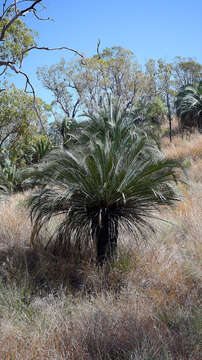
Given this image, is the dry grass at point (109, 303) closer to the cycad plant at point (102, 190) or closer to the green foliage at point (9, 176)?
the cycad plant at point (102, 190)

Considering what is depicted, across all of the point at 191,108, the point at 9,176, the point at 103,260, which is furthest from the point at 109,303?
the point at 191,108

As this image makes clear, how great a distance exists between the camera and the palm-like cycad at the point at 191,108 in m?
18.8

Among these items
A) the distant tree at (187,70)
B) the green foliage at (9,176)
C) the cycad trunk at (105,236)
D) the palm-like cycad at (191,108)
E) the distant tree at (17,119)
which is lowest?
the cycad trunk at (105,236)

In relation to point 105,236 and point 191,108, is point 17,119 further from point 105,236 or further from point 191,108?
point 191,108

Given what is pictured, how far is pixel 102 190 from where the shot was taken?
4207 millimetres

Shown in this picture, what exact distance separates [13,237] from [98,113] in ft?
11.8

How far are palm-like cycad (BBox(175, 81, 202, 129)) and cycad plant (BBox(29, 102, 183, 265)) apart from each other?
1498 centimetres

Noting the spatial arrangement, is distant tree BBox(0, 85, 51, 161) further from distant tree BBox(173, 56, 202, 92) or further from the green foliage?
distant tree BBox(173, 56, 202, 92)

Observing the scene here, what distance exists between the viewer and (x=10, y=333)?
2.90 m

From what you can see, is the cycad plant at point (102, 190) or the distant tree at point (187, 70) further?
the distant tree at point (187, 70)

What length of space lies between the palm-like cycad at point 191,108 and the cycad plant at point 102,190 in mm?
14981

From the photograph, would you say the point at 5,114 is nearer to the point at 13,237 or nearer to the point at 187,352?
the point at 13,237

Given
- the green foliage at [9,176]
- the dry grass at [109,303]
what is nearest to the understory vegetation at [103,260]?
the dry grass at [109,303]

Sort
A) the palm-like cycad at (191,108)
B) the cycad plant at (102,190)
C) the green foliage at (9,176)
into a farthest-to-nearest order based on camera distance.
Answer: the palm-like cycad at (191,108)
the green foliage at (9,176)
the cycad plant at (102,190)
